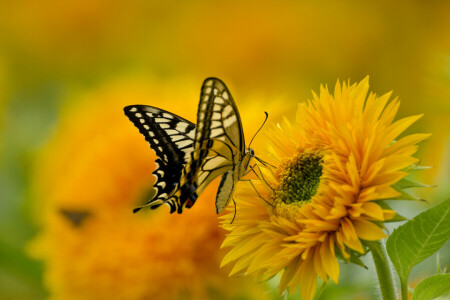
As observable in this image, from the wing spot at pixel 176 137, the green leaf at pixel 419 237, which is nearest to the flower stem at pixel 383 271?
the green leaf at pixel 419 237

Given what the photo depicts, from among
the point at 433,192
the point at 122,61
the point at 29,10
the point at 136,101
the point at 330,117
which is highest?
the point at 29,10

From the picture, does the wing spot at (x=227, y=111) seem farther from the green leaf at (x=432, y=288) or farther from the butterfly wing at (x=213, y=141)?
the green leaf at (x=432, y=288)

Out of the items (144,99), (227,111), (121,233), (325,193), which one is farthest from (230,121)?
(144,99)

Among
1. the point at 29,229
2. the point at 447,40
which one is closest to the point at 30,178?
the point at 29,229

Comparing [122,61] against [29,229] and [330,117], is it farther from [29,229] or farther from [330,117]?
[330,117]

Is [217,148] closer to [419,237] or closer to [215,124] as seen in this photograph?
[215,124]
